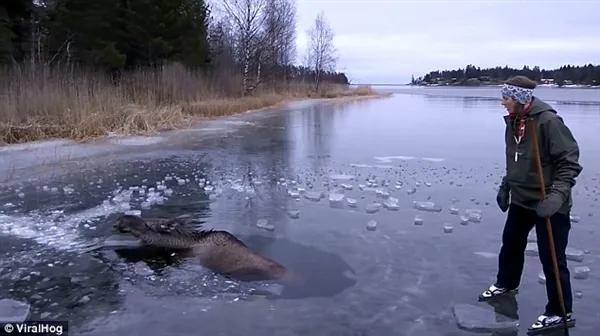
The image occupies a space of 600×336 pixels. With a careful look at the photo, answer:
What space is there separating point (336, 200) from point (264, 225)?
147 centimetres

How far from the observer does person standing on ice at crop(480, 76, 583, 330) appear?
345 cm

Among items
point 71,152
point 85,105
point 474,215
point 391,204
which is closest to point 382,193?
point 391,204

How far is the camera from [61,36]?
74.4 feet

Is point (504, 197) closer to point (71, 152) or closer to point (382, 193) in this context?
point (382, 193)

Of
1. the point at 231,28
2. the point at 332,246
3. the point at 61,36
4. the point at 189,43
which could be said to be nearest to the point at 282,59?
the point at 231,28

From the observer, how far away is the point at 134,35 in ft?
85.7

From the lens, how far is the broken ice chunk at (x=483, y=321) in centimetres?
354

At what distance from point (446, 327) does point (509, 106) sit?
1.45 metres

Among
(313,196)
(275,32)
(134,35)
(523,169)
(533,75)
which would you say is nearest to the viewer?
(523,169)

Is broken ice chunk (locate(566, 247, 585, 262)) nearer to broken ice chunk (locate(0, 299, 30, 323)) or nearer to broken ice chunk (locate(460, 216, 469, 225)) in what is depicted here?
broken ice chunk (locate(460, 216, 469, 225))

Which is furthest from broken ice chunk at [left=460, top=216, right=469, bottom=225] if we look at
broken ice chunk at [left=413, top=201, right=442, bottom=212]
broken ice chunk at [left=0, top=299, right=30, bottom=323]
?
broken ice chunk at [left=0, top=299, right=30, bottom=323]

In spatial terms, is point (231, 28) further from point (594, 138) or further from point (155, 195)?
point (155, 195)

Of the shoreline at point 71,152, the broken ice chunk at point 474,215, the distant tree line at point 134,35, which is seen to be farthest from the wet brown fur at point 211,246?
the distant tree line at point 134,35

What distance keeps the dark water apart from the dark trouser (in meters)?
0.17
